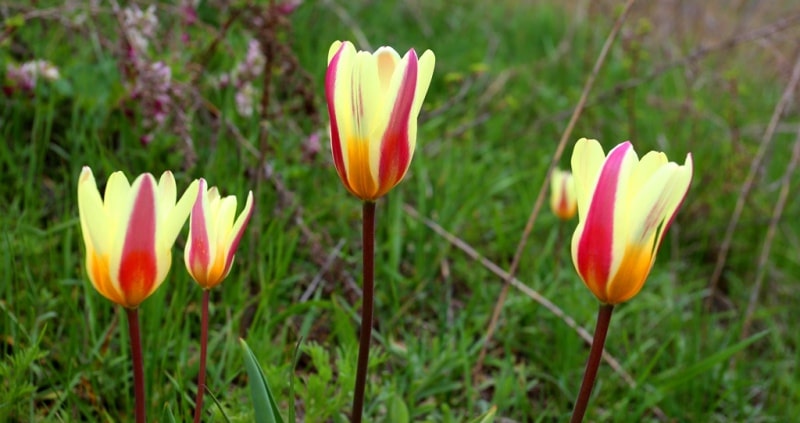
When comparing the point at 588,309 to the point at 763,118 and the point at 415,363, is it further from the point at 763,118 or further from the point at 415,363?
the point at 763,118

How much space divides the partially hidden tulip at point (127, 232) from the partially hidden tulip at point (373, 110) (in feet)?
0.60

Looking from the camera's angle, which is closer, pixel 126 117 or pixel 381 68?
pixel 381 68

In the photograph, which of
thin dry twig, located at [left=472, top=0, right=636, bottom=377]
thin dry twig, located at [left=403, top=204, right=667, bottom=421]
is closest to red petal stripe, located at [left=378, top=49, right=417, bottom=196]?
thin dry twig, located at [left=472, top=0, right=636, bottom=377]

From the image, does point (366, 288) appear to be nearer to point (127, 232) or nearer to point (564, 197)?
point (127, 232)

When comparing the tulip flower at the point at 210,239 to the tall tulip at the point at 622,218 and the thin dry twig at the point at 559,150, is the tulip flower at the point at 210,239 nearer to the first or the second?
the tall tulip at the point at 622,218

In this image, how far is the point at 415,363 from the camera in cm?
169

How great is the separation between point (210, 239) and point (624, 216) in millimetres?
480

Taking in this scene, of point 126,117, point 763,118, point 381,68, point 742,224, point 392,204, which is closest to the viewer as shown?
point 381,68

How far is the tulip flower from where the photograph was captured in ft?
3.17

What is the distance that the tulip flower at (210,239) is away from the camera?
3.17ft

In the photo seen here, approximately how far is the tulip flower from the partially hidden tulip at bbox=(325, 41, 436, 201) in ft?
0.46

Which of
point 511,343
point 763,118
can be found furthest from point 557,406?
point 763,118

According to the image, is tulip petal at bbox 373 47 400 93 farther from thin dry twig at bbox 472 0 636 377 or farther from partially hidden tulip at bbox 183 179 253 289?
thin dry twig at bbox 472 0 636 377

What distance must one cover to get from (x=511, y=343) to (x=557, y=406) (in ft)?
0.77
